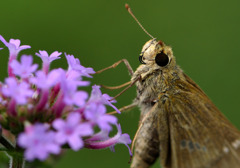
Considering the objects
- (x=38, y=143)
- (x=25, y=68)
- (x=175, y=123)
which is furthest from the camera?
(x=175, y=123)

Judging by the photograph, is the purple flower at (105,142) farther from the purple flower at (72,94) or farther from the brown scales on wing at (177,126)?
the purple flower at (72,94)

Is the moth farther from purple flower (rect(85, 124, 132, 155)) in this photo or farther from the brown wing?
purple flower (rect(85, 124, 132, 155))

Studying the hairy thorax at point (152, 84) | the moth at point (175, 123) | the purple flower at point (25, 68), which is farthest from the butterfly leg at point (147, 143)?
the purple flower at point (25, 68)

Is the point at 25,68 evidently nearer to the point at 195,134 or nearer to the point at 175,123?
the point at 175,123

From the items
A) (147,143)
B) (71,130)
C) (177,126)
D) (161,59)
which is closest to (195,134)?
(177,126)

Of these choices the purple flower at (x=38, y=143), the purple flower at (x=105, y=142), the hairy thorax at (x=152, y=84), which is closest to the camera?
the purple flower at (x=38, y=143)

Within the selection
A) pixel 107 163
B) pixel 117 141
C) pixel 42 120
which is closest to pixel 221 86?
pixel 107 163

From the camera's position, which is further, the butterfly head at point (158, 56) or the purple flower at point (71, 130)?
the butterfly head at point (158, 56)
